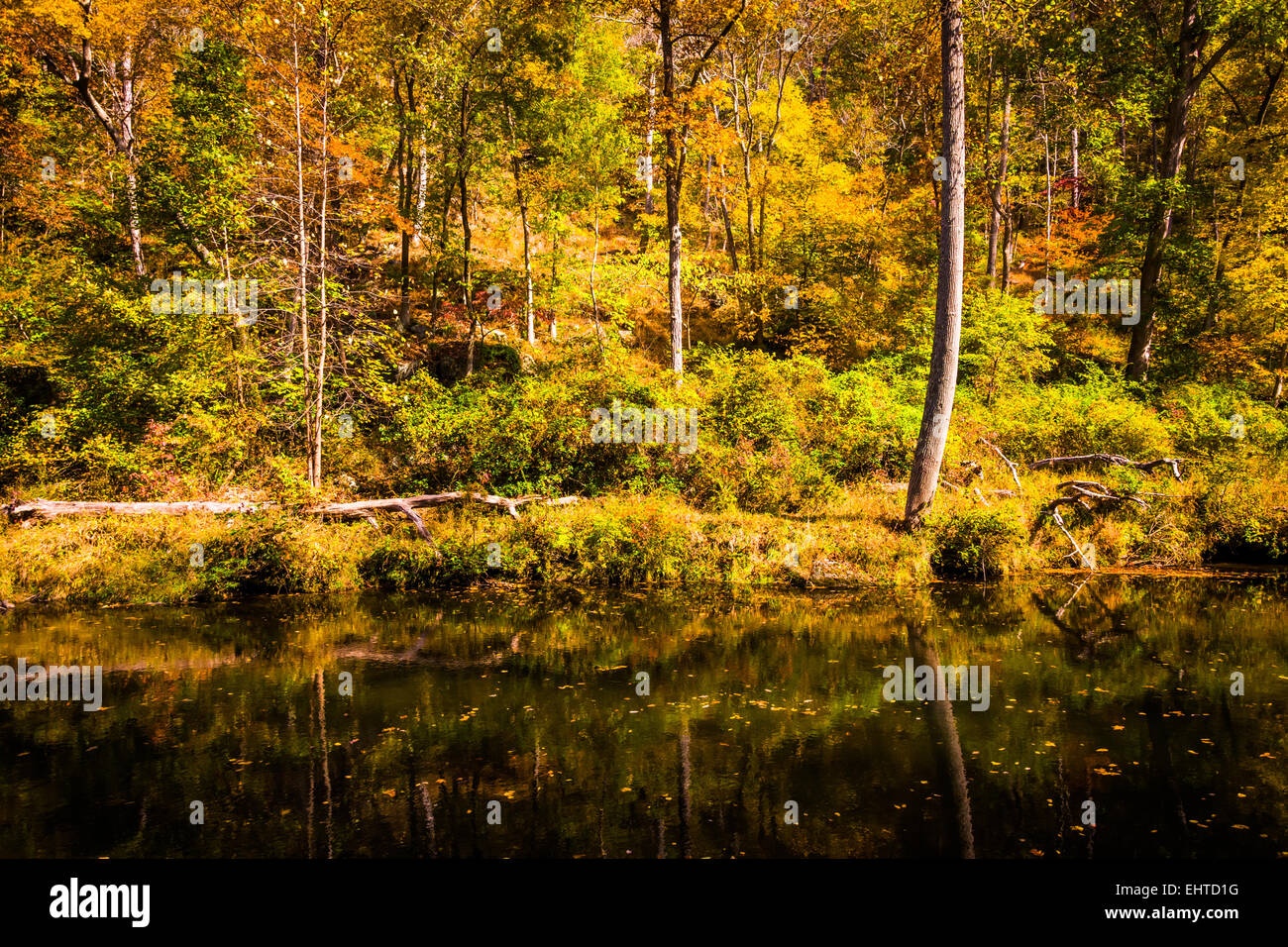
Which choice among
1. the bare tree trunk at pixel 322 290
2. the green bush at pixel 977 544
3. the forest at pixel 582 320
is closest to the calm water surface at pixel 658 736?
the green bush at pixel 977 544

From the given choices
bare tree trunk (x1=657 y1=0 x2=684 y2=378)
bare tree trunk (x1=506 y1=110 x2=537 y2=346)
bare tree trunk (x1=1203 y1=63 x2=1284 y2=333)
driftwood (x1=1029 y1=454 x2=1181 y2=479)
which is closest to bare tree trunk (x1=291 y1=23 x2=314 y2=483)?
bare tree trunk (x1=506 y1=110 x2=537 y2=346)

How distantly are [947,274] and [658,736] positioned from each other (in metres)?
10.5

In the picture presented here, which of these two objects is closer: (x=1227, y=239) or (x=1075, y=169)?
(x=1227, y=239)

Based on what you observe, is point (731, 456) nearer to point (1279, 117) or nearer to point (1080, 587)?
point (1080, 587)

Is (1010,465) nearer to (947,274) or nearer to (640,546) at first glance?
(947,274)

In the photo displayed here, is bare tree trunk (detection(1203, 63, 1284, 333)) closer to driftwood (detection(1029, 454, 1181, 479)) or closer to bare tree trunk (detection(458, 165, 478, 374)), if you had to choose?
driftwood (detection(1029, 454, 1181, 479))

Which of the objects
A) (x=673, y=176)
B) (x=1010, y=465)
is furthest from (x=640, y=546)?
(x=673, y=176)

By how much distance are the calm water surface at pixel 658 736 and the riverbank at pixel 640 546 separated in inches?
60.5

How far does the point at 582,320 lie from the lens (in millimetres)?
27391

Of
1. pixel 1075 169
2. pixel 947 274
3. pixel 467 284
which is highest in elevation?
pixel 1075 169

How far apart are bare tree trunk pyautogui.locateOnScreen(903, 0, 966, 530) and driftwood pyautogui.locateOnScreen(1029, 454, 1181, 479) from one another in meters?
3.84

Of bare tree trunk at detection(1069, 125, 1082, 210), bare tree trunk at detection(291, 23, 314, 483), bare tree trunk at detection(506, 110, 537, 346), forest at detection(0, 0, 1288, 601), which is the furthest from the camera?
bare tree trunk at detection(1069, 125, 1082, 210)

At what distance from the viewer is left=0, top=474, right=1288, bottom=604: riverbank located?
13.2 meters
